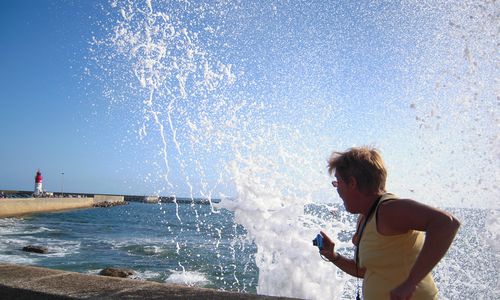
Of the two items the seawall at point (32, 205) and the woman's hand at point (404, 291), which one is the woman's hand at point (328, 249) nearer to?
the woman's hand at point (404, 291)

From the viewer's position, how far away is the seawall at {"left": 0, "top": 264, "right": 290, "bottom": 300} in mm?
2832

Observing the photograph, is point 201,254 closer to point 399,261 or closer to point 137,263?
point 137,263

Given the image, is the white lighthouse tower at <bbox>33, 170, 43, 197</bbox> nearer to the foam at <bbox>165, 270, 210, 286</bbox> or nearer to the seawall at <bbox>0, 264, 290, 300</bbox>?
the foam at <bbox>165, 270, 210, 286</bbox>

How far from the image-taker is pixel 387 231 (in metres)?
2.00

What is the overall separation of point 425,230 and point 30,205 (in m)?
44.4

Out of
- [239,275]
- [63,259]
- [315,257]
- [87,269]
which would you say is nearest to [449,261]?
[239,275]

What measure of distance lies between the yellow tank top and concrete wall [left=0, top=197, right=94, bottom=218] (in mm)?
37403

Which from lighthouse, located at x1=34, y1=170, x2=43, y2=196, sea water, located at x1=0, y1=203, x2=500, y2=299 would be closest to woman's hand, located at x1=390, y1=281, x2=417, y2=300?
sea water, located at x1=0, y1=203, x2=500, y2=299

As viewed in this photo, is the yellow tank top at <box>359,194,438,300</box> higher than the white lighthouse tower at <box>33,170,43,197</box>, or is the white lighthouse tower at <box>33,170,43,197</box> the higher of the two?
the white lighthouse tower at <box>33,170,43,197</box>

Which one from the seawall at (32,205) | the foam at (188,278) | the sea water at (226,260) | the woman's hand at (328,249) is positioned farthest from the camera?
the seawall at (32,205)

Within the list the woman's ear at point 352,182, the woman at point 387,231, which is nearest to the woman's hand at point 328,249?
the woman at point 387,231

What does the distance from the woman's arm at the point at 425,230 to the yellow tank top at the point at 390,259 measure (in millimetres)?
139

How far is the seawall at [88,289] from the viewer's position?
2.83 m

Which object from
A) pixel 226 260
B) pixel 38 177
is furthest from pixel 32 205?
pixel 226 260
